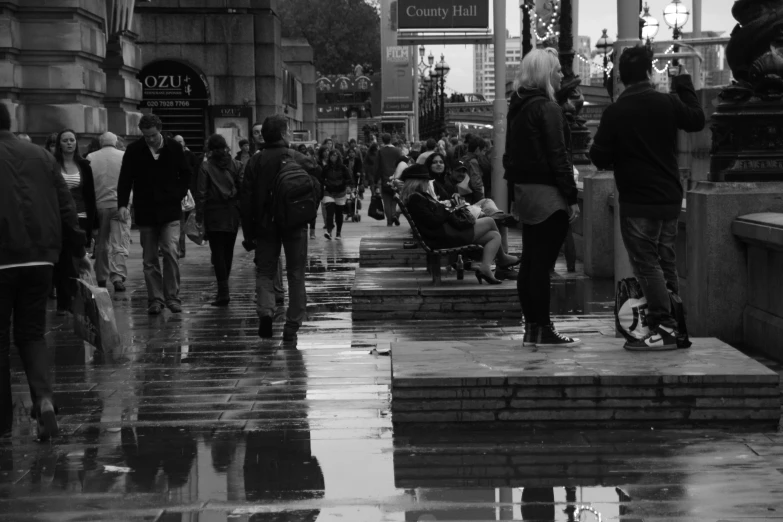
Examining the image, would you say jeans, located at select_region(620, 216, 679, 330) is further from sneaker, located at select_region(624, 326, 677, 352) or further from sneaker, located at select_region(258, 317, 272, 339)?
sneaker, located at select_region(258, 317, 272, 339)

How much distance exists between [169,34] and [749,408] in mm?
27221

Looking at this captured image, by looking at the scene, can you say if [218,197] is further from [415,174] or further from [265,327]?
[265,327]

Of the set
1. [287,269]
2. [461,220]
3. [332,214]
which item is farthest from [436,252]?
[332,214]

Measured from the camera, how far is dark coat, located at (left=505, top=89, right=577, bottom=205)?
27.2 ft

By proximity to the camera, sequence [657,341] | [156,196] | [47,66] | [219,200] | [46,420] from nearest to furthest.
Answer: [46,420] < [657,341] < [156,196] < [219,200] < [47,66]

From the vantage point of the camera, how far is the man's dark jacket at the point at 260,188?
1087 centimetres

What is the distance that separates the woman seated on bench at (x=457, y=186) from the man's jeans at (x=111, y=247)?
3.65m

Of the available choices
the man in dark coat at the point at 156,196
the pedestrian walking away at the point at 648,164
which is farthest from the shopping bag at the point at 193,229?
the pedestrian walking away at the point at 648,164

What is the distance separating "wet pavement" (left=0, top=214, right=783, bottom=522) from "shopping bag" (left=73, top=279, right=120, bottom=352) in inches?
10.4

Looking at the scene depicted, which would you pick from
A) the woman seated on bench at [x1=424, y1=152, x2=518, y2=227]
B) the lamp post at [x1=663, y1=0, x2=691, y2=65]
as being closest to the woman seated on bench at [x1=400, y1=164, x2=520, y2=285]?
the woman seated on bench at [x1=424, y1=152, x2=518, y2=227]

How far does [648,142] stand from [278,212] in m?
3.70

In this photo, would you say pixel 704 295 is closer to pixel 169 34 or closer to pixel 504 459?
pixel 504 459

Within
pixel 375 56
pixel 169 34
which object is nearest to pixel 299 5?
pixel 375 56

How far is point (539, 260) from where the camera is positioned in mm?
8484
